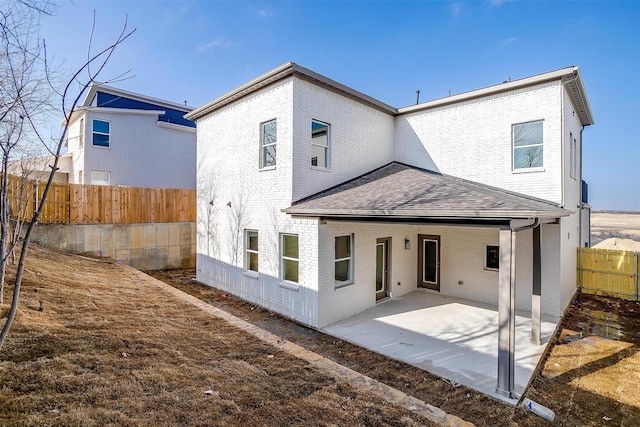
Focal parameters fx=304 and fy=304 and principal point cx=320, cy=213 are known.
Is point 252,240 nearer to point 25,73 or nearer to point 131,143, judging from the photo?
point 25,73

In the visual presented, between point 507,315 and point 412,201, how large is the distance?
9.29ft

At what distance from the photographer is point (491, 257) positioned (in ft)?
35.0

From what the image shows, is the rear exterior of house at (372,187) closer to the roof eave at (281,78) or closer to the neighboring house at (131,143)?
the roof eave at (281,78)

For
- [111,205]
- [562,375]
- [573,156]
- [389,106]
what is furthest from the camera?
[111,205]

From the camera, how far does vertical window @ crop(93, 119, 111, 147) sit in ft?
56.9

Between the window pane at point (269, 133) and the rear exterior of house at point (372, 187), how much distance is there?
0.05m

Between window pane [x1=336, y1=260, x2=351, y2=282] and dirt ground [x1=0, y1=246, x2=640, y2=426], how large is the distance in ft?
6.46

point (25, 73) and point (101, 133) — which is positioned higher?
point (101, 133)

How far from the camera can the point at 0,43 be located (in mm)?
3695

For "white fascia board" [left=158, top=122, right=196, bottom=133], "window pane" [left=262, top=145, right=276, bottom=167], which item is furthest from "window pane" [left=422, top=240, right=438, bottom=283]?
"white fascia board" [left=158, top=122, right=196, bottom=133]

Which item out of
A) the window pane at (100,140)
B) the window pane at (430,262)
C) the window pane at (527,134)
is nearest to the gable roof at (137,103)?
the window pane at (100,140)

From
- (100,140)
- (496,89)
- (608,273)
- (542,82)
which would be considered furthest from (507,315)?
(100,140)

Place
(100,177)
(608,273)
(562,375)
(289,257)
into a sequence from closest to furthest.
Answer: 1. (562,375)
2. (289,257)
3. (608,273)
4. (100,177)

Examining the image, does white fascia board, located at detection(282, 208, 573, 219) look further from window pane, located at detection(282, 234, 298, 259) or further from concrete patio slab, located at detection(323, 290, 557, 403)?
concrete patio slab, located at detection(323, 290, 557, 403)
